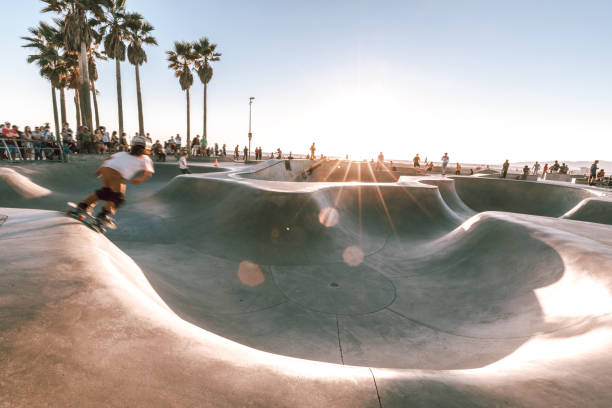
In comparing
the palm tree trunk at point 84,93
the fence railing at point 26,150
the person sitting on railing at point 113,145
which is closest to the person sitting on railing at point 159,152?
the person sitting on railing at point 113,145

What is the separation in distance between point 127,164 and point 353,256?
553 cm

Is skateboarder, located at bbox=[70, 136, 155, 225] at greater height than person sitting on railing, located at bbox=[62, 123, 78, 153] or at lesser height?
lesser

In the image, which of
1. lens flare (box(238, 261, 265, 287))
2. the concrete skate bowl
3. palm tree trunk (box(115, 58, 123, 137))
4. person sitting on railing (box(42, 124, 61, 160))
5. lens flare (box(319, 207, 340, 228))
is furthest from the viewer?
palm tree trunk (box(115, 58, 123, 137))

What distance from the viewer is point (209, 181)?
10.8 m

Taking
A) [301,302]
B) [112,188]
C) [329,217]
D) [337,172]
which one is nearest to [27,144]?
[112,188]

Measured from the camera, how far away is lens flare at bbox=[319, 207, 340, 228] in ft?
26.7

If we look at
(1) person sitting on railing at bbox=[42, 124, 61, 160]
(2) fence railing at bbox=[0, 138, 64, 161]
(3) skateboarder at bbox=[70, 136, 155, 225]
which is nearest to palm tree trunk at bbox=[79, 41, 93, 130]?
(1) person sitting on railing at bbox=[42, 124, 61, 160]

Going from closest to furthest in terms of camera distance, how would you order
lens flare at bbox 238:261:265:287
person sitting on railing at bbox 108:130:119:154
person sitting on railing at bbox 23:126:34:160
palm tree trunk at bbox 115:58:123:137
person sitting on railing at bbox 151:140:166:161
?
lens flare at bbox 238:261:265:287, person sitting on railing at bbox 23:126:34:160, person sitting on railing at bbox 108:130:119:154, person sitting on railing at bbox 151:140:166:161, palm tree trunk at bbox 115:58:123:137

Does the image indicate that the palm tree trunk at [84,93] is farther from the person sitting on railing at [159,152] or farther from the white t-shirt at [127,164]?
the white t-shirt at [127,164]

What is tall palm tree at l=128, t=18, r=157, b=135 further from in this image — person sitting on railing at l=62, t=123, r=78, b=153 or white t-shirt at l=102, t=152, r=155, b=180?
white t-shirt at l=102, t=152, r=155, b=180

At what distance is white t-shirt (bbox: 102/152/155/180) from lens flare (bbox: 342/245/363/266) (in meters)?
4.92

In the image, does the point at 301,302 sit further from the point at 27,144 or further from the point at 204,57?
the point at 204,57

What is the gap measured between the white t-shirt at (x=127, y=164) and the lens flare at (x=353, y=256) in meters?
4.92

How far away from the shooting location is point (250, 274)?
5953mm
